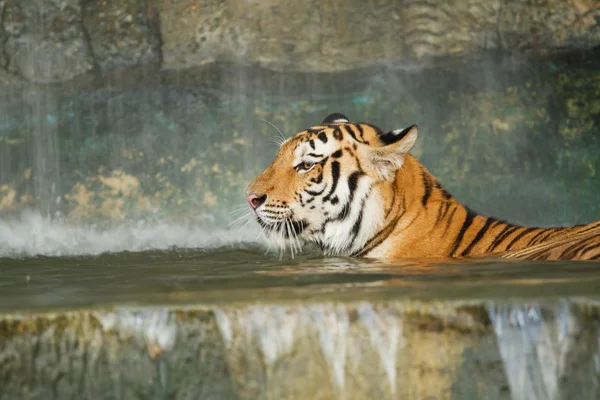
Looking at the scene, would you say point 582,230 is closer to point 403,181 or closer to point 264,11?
point 403,181

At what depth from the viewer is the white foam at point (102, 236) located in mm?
6520

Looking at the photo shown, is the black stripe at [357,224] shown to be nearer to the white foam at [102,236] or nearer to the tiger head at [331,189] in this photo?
the tiger head at [331,189]

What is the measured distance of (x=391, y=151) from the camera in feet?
12.6

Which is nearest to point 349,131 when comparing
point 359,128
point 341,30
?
point 359,128

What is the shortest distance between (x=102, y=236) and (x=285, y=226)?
9.99 ft

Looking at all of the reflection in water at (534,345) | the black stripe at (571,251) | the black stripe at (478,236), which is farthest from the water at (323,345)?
the black stripe at (478,236)

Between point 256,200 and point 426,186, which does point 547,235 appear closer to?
point 426,186

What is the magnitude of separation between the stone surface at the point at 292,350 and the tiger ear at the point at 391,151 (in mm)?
1764

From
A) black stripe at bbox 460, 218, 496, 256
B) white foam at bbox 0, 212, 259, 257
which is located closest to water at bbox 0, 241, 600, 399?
black stripe at bbox 460, 218, 496, 256

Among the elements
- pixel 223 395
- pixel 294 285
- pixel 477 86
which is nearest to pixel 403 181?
pixel 294 285

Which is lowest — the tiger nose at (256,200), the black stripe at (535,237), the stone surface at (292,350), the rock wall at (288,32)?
the stone surface at (292,350)

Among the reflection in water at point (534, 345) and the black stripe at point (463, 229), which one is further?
the black stripe at point (463, 229)

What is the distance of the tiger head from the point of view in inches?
154

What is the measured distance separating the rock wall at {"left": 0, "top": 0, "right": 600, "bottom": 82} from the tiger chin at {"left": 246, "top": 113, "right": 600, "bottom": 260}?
121 inches
